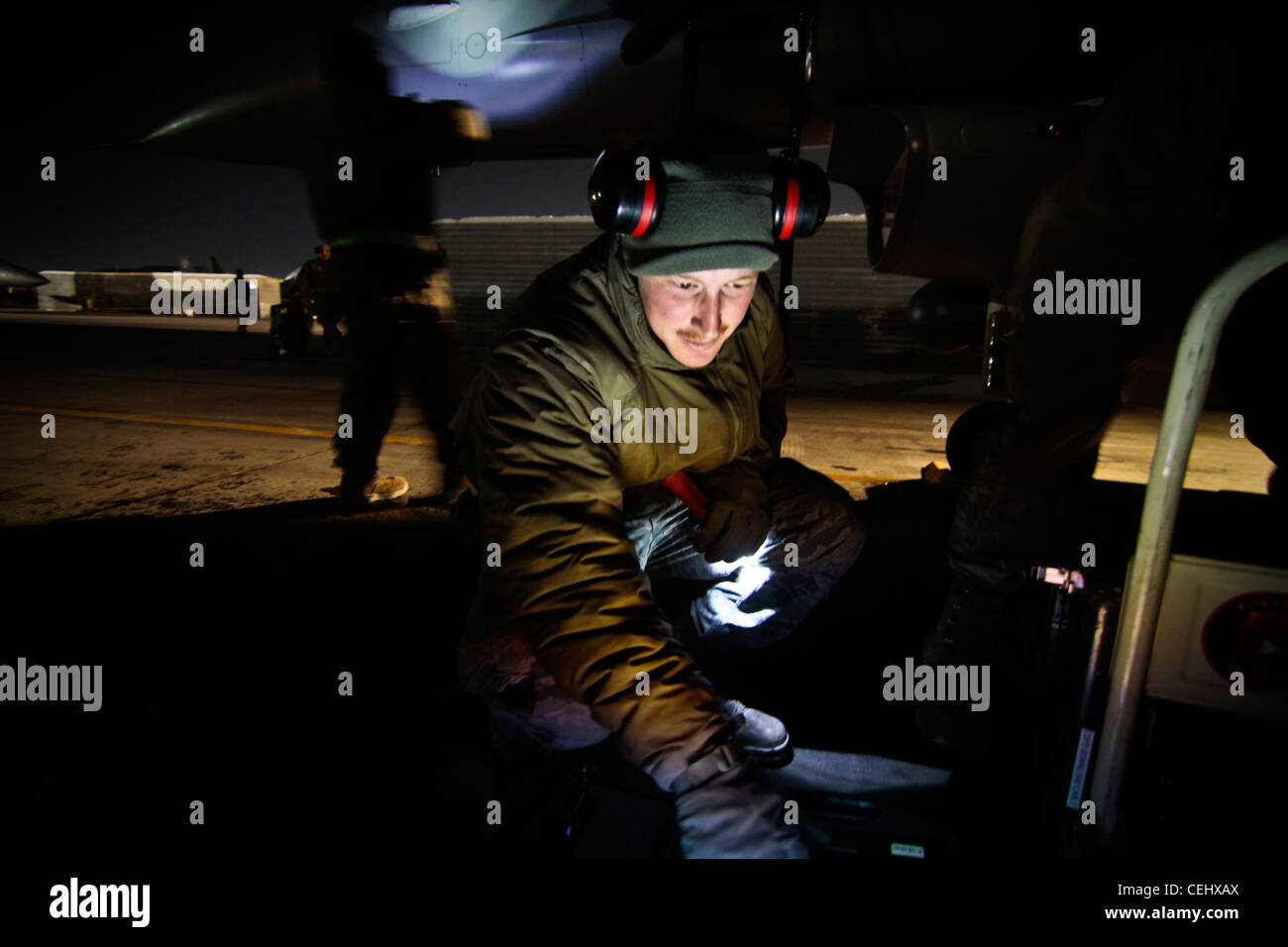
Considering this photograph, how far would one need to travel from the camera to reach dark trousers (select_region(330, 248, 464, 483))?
337 centimetres

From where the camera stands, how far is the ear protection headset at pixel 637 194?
1.37 meters

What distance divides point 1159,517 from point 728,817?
0.84 m

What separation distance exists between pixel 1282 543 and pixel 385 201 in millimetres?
3545

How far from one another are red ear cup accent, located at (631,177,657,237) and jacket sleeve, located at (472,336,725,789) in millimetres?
326

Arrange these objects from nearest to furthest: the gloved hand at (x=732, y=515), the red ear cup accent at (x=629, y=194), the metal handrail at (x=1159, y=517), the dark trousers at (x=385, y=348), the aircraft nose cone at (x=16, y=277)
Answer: the metal handrail at (x=1159, y=517) < the red ear cup accent at (x=629, y=194) < the gloved hand at (x=732, y=515) < the dark trousers at (x=385, y=348) < the aircraft nose cone at (x=16, y=277)

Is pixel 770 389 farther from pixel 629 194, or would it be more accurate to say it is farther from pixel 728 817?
pixel 728 817

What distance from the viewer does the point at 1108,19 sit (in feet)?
9.44

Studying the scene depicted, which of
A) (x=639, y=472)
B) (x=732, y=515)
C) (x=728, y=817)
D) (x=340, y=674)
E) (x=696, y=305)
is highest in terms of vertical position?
(x=696, y=305)

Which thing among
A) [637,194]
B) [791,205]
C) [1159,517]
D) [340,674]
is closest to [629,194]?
[637,194]

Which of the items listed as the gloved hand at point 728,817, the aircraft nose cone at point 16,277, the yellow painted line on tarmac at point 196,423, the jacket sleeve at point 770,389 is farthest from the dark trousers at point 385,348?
the aircraft nose cone at point 16,277

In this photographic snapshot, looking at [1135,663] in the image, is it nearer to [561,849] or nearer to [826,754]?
[826,754]

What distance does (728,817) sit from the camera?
117 centimetres

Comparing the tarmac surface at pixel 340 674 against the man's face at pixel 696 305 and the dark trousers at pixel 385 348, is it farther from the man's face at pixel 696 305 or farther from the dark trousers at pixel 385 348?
the man's face at pixel 696 305
